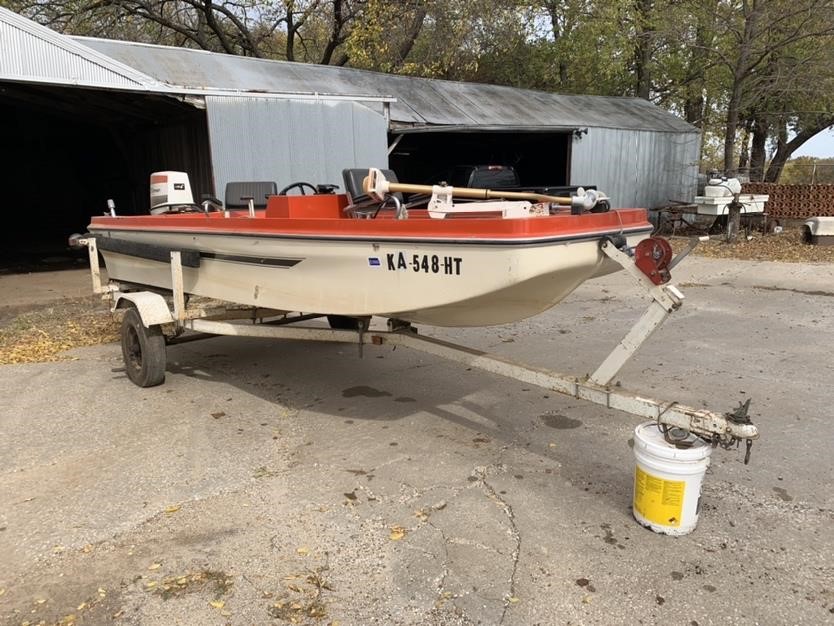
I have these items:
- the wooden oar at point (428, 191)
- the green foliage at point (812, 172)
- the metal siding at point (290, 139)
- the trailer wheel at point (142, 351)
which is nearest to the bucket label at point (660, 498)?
the wooden oar at point (428, 191)

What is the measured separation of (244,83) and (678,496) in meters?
10.3

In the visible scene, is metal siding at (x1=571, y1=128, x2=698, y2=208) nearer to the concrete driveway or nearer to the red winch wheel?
the concrete driveway

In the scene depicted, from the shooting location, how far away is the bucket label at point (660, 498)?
2930mm

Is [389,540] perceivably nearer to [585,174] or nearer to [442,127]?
[442,127]

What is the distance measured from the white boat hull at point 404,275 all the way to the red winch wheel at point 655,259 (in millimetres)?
315

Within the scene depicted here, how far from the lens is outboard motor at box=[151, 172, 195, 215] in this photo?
6258mm

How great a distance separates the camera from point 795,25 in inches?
586

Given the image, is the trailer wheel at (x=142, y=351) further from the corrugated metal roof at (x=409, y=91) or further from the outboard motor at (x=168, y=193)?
the corrugated metal roof at (x=409, y=91)

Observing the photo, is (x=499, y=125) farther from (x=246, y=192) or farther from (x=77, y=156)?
(x=77, y=156)

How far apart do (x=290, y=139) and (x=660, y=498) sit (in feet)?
32.1

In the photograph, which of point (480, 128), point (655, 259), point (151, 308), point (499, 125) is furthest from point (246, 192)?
point (499, 125)

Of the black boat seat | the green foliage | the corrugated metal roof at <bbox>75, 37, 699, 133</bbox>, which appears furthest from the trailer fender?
the green foliage

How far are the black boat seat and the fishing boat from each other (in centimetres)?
138

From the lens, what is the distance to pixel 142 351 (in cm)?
517
